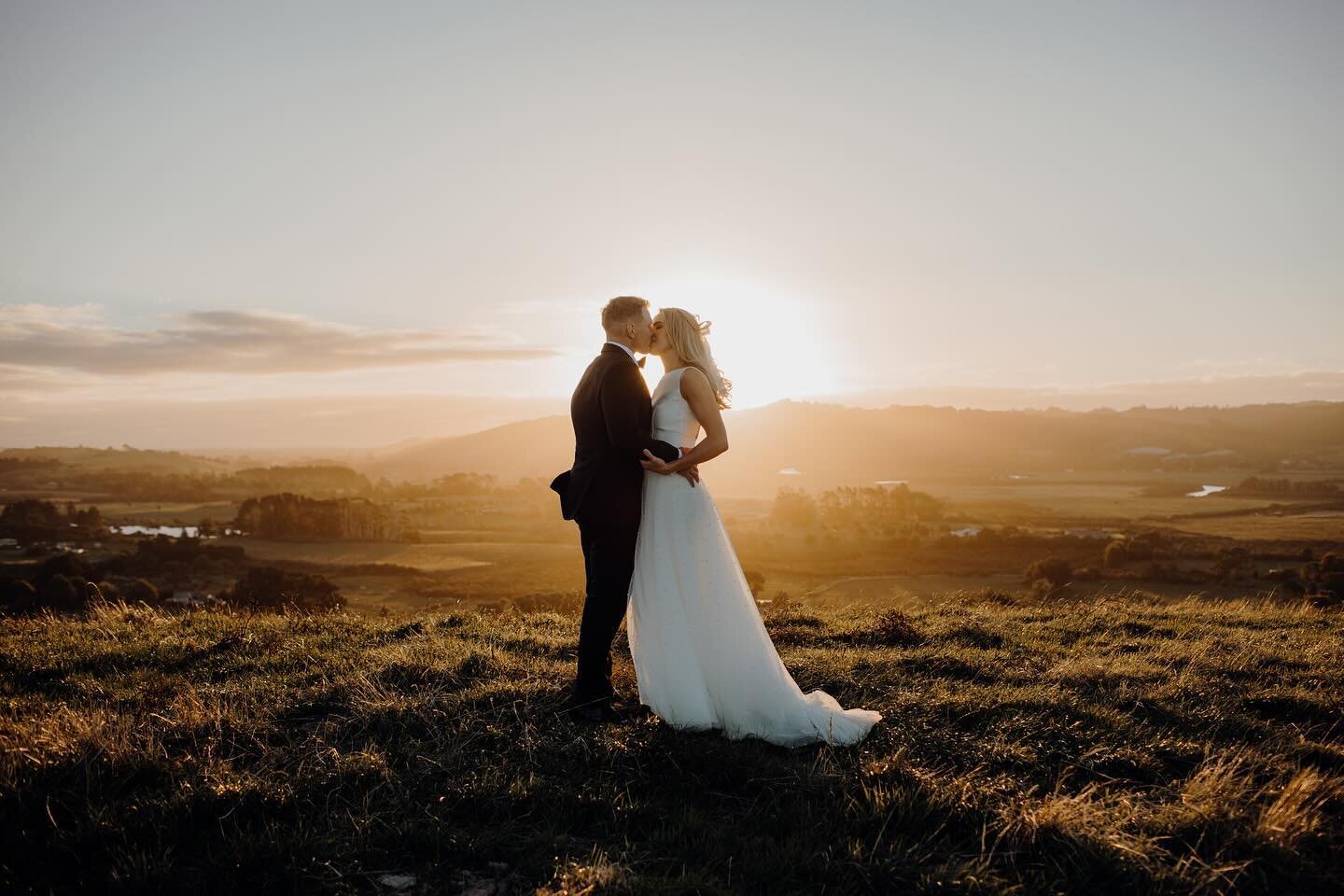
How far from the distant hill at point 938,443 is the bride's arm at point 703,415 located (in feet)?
357

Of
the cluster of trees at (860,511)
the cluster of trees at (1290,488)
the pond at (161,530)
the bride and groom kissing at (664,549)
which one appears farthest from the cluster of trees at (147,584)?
the cluster of trees at (1290,488)

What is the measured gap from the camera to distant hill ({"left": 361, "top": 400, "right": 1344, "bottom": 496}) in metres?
132

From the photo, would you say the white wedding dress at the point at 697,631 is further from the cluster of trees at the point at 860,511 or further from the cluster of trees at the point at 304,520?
the cluster of trees at the point at 304,520

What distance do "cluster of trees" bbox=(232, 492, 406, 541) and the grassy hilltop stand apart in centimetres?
6809

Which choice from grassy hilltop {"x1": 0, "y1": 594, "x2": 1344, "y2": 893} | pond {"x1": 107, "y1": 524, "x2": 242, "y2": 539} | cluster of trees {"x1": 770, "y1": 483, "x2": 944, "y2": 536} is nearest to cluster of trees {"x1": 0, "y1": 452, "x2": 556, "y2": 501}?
pond {"x1": 107, "y1": 524, "x2": 242, "y2": 539}

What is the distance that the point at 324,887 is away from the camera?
3.43 metres

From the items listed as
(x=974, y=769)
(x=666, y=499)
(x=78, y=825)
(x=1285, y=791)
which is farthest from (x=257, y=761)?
(x=1285, y=791)

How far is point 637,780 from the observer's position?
4.61m

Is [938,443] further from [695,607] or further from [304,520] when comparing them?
[695,607]

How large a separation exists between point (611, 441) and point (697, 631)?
1.64 m

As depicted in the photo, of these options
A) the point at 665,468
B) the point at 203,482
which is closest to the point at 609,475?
the point at 665,468

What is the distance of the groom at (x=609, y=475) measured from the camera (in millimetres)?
5723

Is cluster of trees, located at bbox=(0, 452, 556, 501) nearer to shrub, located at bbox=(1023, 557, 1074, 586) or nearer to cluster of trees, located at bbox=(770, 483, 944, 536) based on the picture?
cluster of trees, located at bbox=(770, 483, 944, 536)

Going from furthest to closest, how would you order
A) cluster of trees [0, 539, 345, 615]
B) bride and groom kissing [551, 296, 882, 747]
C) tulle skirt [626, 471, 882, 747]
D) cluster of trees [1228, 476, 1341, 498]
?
cluster of trees [1228, 476, 1341, 498]
cluster of trees [0, 539, 345, 615]
bride and groom kissing [551, 296, 882, 747]
tulle skirt [626, 471, 882, 747]
